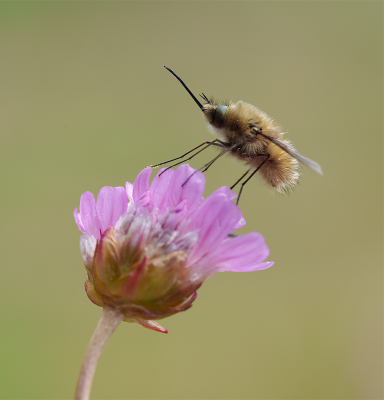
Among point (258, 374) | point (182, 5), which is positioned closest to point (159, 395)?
point (258, 374)

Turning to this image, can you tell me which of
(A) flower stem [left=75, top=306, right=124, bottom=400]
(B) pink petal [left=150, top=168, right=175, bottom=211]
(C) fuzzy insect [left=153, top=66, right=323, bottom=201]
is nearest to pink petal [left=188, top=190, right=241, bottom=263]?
(B) pink petal [left=150, top=168, right=175, bottom=211]

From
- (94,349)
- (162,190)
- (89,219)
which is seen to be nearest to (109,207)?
(89,219)

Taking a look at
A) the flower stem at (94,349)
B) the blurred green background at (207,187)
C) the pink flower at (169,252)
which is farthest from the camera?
the blurred green background at (207,187)

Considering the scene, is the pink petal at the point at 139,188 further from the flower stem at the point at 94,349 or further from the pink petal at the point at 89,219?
the flower stem at the point at 94,349

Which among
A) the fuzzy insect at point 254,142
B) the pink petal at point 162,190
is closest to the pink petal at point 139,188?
the pink petal at point 162,190

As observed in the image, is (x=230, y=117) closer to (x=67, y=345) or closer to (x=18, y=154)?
(x=67, y=345)

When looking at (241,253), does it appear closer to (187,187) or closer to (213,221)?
(213,221)

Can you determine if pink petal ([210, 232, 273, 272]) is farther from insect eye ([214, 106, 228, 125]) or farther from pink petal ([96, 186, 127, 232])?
insect eye ([214, 106, 228, 125])
